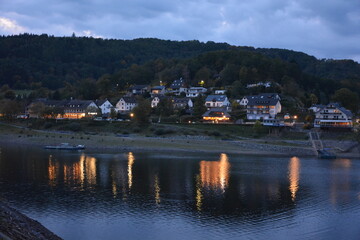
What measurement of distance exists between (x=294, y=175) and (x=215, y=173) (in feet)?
27.7

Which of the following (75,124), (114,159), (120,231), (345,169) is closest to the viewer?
(120,231)

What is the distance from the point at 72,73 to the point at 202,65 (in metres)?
75.1

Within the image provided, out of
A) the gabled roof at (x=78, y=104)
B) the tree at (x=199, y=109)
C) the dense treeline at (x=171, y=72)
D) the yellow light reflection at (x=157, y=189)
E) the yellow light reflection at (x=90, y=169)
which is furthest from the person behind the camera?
the dense treeline at (x=171, y=72)

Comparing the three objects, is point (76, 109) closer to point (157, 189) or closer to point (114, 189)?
point (114, 189)

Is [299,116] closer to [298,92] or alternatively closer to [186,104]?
[298,92]

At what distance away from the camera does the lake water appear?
23812 mm

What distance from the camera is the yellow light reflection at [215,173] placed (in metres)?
36.5

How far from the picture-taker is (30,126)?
3393 inches

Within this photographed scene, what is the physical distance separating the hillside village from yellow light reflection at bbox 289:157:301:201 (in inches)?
897

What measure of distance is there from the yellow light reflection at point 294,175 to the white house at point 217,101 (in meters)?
37.0

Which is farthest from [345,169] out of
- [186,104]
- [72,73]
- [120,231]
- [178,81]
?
[72,73]

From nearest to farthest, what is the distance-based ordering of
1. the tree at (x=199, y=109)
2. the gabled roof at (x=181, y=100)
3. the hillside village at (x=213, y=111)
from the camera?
the hillside village at (x=213, y=111), the tree at (x=199, y=109), the gabled roof at (x=181, y=100)

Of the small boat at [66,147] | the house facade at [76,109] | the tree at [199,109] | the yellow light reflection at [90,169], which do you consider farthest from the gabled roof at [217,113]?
the yellow light reflection at [90,169]

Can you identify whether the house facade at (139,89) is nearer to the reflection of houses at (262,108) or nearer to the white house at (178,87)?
the white house at (178,87)
